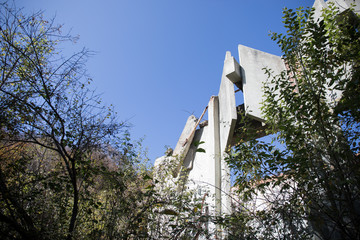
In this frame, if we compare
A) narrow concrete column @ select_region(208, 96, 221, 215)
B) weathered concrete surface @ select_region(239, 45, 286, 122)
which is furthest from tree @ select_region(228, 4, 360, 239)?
narrow concrete column @ select_region(208, 96, 221, 215)

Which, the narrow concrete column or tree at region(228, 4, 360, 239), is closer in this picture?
tree at region(228, 4, 360, 239)

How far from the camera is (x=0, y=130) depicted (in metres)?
2.99

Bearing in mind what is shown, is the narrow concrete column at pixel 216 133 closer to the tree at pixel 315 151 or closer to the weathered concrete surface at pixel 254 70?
the weathered concrete surface at pixel 254 70

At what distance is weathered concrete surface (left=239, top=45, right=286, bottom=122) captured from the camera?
518 cm

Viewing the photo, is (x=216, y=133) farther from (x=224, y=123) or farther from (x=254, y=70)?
(x=254, y=70)

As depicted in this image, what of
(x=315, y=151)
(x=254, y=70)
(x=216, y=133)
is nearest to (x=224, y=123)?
(x=216, y=133)

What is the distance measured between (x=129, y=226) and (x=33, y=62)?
254 centimetres

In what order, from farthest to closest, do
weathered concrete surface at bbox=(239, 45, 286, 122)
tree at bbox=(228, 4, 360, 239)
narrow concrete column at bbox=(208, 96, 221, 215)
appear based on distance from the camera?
narrow concrete column at bbox=(208, 96, 221, 215), weathered concrete surface at bbox=(239, 45, 286, 122), tree at bbox=(228, 4, 360, 239)

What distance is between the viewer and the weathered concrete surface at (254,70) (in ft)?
17.0

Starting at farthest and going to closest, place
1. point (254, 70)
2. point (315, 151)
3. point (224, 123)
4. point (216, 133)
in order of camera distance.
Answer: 1. point (216, 133)
2. point (224, 123)
3. point (254, 70)
4. point (315, 151)

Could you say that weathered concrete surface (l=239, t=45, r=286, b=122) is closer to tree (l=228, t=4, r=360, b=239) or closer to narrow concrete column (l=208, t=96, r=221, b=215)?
narrow concrete column (l=208, t=96, r=221, b=215)

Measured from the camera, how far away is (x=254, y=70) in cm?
559

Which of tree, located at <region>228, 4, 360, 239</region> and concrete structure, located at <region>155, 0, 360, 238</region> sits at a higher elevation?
concrete structure, located at <region>155, 0, 360, 238</region>

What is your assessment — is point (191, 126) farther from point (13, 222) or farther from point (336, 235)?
point (13, 222)
